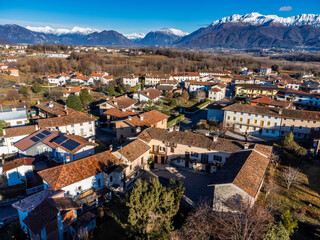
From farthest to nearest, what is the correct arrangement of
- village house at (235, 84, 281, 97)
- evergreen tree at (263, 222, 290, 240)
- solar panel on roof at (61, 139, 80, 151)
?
village house at (235, 84, 281, 97) < solar panel on roof at (61, 139, 80, 151) < evergreen tree at (263, 222, 290, 240)

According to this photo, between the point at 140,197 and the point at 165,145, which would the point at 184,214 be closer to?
the point at 140,197

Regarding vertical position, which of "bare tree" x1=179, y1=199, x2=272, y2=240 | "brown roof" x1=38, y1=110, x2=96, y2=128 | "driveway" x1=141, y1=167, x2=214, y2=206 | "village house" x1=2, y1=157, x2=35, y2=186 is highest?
"brown roof" x1=38, y1=110, x2=96, y2=128

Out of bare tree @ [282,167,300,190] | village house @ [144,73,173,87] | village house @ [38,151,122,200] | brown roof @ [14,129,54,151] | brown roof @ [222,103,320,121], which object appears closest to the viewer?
village house @ [38,151,122,200]

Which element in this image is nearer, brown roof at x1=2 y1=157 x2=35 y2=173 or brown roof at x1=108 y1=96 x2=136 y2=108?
brown roof at x1=2 y1=157 x2=35 y2=173

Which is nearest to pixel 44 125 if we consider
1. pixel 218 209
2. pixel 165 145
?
pixel 165 145

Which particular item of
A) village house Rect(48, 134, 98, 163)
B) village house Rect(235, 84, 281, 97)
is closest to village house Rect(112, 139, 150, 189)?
village house Rect(48, 134, 98, 163)

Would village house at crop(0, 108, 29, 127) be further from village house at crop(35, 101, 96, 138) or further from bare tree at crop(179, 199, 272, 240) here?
bare tree at crop(179, 199, 272, 240)

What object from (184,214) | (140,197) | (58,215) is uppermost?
(140,197)

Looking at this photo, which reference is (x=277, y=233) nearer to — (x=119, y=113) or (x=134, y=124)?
(x=134, y=124)
